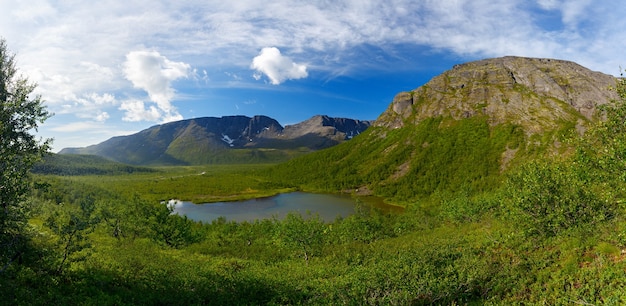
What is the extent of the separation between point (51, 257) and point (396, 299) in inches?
1059

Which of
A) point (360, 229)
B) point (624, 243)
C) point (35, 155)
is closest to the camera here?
point (35, 155)

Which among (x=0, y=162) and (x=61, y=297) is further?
(x=61, y=297)

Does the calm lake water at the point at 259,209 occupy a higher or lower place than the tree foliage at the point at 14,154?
lower

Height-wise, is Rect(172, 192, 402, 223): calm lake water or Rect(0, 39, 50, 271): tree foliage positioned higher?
Rect(0, 39, 50, 271): tree foliage

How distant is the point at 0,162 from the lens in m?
19.2

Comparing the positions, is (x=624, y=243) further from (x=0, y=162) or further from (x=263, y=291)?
(x=0, y=162)

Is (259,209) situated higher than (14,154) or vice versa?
(14,154)

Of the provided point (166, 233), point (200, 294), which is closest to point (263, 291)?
point (200, 294)

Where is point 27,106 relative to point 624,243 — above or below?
above

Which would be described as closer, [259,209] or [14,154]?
[14,154]

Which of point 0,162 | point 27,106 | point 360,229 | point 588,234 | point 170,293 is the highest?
point 27,106

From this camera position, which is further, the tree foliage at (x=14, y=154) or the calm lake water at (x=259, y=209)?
the calm lake water at (x=259, y=209)

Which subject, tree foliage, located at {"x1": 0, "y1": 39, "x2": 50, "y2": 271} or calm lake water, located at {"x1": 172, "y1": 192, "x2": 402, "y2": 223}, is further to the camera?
calm lake water, located at {"x1": 172, "y1": 192, "x2": 402, "y2": 223}

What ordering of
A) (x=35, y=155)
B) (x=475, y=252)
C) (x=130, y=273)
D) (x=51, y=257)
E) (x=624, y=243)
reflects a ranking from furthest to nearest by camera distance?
1. (x=475, y=252)
2. (x=130, y=273)
3. (x=51, y=257)
4. (x=624, y=243)
5. (x=35, y=155)
